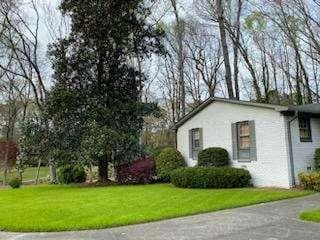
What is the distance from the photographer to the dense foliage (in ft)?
75.6

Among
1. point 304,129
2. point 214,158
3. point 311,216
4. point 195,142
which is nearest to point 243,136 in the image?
point 214,158

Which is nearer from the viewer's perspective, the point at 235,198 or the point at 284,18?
the point at 235,198

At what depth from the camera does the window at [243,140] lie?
64.5ft

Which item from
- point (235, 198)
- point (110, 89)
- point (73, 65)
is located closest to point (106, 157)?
point (110, 89)

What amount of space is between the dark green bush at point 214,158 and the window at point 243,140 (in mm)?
683

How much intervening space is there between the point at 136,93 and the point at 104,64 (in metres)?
2.30

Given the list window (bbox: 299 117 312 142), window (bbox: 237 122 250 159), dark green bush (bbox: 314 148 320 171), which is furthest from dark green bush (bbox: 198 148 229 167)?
dark green bush (bbox: 314 148 320 171)

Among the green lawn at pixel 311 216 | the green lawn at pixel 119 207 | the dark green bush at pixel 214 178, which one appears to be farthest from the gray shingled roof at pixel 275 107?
the green lawn at pixel 311 216

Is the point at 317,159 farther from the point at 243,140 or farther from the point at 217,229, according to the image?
the point at 217,229

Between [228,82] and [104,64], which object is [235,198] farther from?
[228,82]

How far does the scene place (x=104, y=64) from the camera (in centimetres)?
2427

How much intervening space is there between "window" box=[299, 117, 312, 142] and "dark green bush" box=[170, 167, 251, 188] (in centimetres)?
268

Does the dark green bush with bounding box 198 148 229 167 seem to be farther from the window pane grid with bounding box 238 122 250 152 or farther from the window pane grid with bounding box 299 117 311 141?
the window pane grid with bounding box 299 117 311 141

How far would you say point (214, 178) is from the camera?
18203 mm
